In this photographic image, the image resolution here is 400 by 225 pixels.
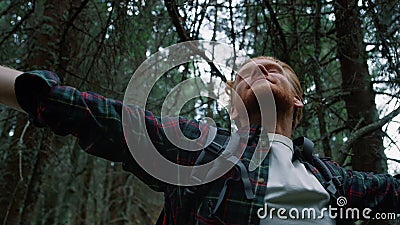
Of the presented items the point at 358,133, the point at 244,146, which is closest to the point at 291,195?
the point at 244,146

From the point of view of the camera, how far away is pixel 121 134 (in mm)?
950

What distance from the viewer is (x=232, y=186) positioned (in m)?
1.02

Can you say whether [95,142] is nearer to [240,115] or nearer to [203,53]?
[240,115]

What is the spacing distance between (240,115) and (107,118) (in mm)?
438

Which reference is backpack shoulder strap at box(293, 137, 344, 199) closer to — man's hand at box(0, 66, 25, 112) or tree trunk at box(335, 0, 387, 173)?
tree trunk at box(335, 0, 387, 173)

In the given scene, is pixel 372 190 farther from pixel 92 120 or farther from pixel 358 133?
pixel 92 120

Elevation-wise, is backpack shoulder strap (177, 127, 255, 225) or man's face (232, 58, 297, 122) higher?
man's face (232, 58, 297, 122)


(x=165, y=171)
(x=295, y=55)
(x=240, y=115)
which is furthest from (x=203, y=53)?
(x=165, y=171)

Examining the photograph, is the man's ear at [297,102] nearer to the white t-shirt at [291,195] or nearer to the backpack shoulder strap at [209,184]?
the white t-shirt at [291,195]

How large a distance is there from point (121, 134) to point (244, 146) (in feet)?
1.04

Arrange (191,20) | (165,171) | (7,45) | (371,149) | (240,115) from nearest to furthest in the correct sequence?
1. (165,171)
2. (240,115)
3. (371,149)
4. (191,20)
5. (7,45)

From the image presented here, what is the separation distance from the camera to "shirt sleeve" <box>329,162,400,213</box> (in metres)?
1.24

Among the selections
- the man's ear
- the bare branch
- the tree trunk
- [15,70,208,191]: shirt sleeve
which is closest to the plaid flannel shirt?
[15,70,208,191]: shirt sleeve

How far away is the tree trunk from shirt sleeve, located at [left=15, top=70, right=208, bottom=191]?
91cm
